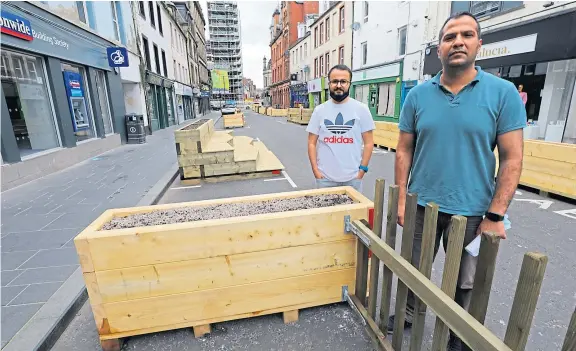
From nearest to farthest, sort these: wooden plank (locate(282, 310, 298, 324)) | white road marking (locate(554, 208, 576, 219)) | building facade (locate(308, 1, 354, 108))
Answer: wooden plank (locate(282, 310, 298, 324)), white road marking (locate(554, 208, 576, 219)), building facade (locate(308, 1, 354, 108))

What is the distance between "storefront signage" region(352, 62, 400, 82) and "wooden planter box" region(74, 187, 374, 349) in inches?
714

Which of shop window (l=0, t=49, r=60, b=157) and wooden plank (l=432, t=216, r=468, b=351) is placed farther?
Answer: shop window (l=0, t=49, r=60, b=157)

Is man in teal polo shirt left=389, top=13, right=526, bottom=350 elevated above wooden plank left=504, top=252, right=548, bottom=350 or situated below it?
above

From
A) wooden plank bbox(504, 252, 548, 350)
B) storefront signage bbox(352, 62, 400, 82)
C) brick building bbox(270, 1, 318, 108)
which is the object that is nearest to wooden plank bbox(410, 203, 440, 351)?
wooden plank bbox(504, 252, 548, 350)

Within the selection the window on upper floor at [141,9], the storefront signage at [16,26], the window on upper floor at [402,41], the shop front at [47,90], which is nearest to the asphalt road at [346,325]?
the shop front at [47,90]

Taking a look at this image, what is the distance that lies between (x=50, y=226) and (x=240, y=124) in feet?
61.0

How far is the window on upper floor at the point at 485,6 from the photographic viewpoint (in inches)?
418

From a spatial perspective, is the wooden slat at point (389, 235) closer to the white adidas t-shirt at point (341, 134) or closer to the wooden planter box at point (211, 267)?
the wooden planter box at point (211, 267)

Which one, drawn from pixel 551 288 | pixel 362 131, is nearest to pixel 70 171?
pixel 362 131

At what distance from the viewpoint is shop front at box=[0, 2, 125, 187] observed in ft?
21.7

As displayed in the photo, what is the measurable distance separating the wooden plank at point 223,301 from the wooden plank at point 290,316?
10 cm

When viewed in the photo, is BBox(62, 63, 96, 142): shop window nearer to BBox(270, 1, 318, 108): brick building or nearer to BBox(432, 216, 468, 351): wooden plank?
BBox(432, 216, 468, 351): wooden plank

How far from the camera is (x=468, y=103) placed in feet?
5.88

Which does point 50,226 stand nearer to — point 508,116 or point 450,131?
point 450,131
